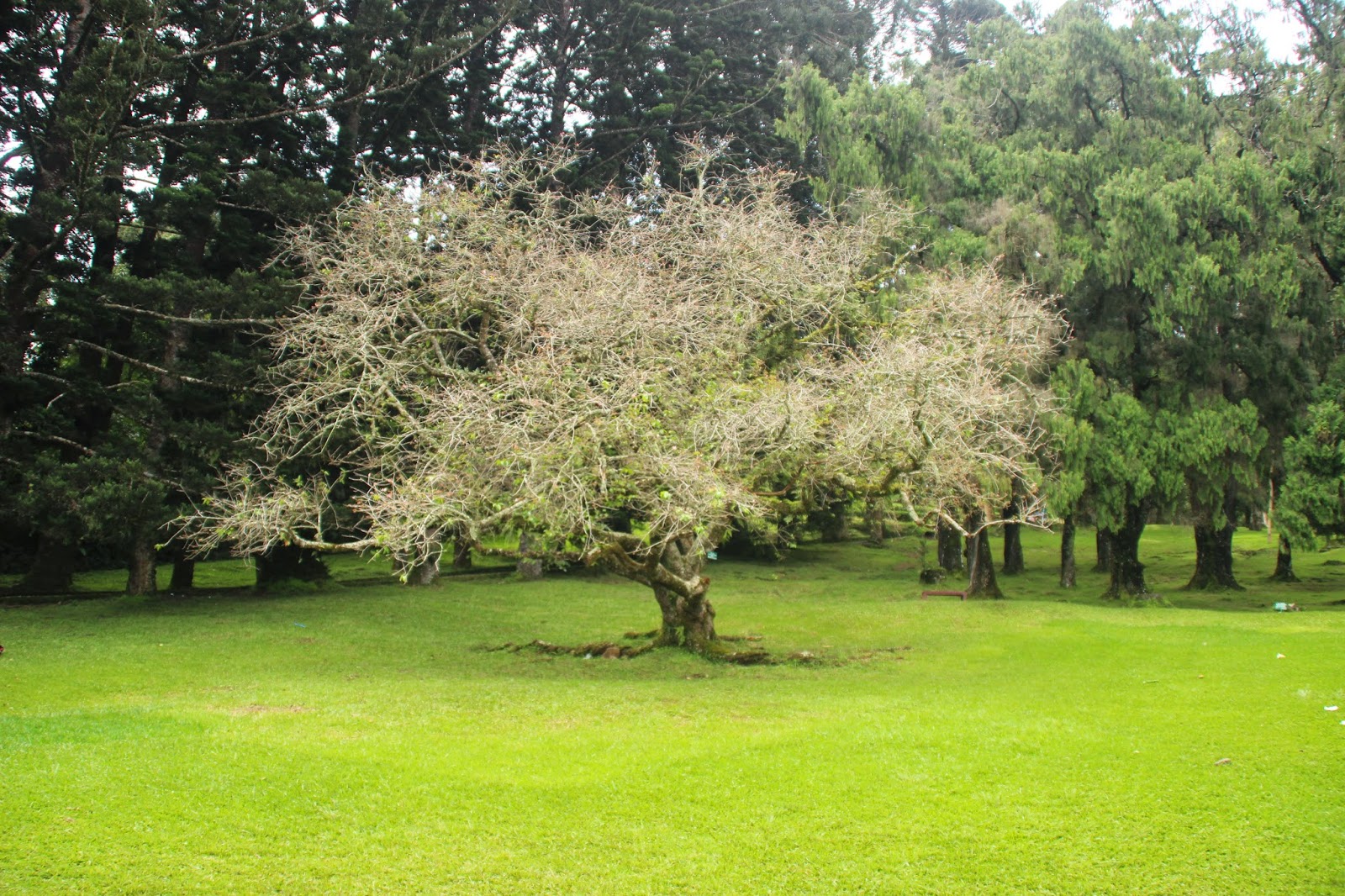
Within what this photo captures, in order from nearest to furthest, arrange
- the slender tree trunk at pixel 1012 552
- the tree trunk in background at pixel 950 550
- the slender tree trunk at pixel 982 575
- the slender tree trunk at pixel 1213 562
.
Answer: the slender tree trunk at pixel 982 575 → the slender tree trunk at pixel 1213 562 → the tree trunk in background at pixel 950 550 → the slender tree trunk at pixel 1012 552

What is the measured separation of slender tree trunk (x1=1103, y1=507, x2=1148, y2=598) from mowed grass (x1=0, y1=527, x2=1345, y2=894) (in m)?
5.47

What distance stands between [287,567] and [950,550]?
17317 mm

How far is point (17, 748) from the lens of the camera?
23.7ft

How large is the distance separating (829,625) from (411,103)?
50.4 ft

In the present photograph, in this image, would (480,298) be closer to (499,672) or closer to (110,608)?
(499,672)

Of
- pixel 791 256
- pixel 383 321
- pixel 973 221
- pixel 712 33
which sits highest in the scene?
pixel 712 33

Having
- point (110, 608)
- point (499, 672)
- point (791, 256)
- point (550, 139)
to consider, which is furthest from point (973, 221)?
point (110, 608)

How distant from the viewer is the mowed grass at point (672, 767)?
539 cm

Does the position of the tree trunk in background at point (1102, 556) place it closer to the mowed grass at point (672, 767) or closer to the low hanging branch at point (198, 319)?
the mowed grass at point (672, 767)

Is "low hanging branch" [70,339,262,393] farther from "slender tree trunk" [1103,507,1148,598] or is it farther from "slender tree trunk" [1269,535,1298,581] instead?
"slender tree trunk" [1269,535,1298,581]

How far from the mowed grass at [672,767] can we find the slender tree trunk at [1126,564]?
5.47 metres

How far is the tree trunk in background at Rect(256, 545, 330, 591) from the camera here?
20.1 m

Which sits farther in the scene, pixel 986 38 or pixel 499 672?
pixel 986 38

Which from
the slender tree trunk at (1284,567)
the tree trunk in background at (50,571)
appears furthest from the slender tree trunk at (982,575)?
the tree trunk in background at (50,571)
